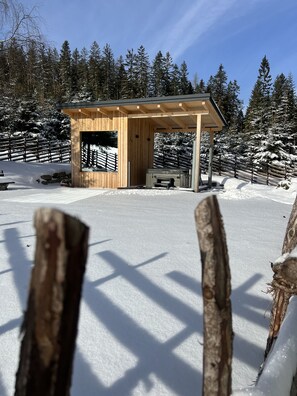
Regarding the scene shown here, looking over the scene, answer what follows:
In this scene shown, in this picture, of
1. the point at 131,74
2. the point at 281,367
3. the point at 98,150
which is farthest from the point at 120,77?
the point at 281,367

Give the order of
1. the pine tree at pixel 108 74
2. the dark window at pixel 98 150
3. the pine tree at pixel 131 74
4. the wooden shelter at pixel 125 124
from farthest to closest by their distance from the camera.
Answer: the pine tree at pixel 108 74, the pine tree at pixel 131 74, the dark window at pixel 98 150, the wooden shelter at pixel 125 124

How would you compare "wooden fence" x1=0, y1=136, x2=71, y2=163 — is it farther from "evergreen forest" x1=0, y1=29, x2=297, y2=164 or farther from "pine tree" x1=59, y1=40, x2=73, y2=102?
"pine tree" x1=59, y1=40, x2=73, y2=102

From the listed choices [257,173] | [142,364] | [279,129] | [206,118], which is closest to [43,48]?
[206,118]

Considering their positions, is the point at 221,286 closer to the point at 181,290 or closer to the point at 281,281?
the point at 281,281

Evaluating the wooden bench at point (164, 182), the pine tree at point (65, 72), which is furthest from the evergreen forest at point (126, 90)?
the wooden bench at point (164, 182)

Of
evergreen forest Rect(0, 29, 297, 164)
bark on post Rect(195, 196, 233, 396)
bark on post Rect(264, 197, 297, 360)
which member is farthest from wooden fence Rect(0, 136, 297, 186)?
bark on post Rect(195, 196, 233, 396)

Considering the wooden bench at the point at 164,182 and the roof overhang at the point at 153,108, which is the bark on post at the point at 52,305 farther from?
the wooden bench at the point at 164,182

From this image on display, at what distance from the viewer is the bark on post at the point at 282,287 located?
1.42 metres

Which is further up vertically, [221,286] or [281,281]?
[221,286]

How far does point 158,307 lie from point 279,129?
22.5 metres

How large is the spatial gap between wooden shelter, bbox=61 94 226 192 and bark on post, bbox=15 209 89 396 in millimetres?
9050

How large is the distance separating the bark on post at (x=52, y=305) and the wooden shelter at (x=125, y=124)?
905 cm

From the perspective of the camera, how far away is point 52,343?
62cm

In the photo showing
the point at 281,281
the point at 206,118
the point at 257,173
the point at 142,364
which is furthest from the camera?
the point at 257,173
